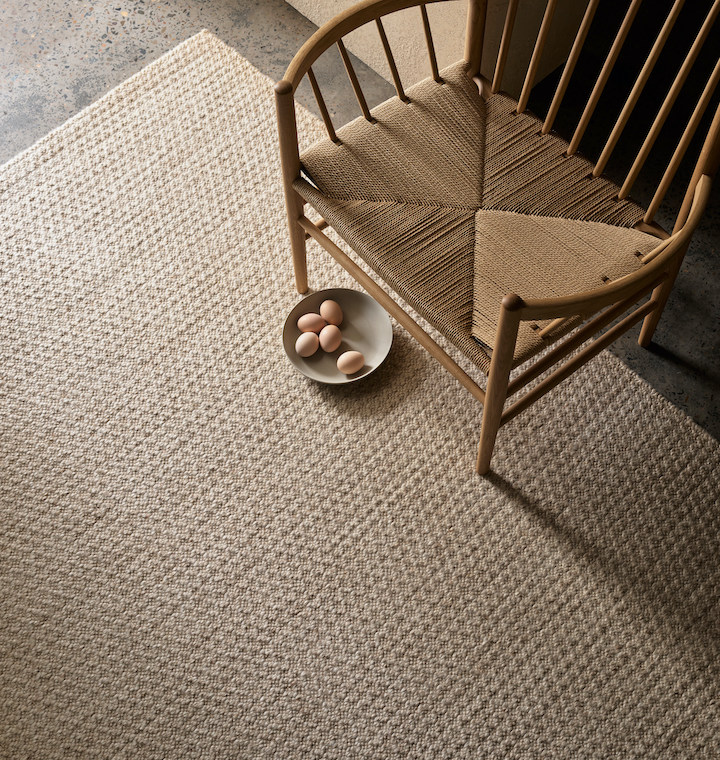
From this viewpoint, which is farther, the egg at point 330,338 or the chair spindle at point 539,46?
the egg at point 330,338


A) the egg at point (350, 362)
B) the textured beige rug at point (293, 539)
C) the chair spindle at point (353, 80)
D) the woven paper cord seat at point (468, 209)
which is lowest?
the textured beige rug at point (293, 539)

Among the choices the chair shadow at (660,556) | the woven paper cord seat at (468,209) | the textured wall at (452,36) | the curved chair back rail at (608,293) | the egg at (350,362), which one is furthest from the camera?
the textured wall at (452,36)

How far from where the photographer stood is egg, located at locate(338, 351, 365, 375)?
5.40ft

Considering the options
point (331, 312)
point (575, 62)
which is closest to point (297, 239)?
point (331, 312)

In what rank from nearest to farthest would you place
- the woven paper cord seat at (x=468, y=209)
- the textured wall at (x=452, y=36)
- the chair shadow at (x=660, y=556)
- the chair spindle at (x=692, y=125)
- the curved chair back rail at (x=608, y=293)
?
the curved chair back rail at (x=608, y=293) < the chair spindle at (x=692, y=125) < the woven paper cord seat at (x=468, y=209) < the chair shadow at (x=660, y=556) < the textured wall at (x=452, y=36)

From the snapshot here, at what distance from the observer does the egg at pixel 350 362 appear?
1.65m

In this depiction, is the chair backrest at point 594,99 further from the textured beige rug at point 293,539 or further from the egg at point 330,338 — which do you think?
the textured beige rug at point 293,539

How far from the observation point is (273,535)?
60.8 inches

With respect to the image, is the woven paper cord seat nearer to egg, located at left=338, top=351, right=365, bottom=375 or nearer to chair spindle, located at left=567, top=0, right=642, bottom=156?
chair spindle, located at left=567, top=0, right=642, bottom=156

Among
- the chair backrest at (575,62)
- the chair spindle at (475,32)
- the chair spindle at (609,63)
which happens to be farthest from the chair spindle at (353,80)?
the chair spindle at (609,63)

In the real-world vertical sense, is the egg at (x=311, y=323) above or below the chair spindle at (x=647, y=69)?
below

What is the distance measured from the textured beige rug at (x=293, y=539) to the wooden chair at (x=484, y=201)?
0.23m

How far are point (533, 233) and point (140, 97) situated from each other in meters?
1.28

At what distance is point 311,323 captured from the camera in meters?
1.69
